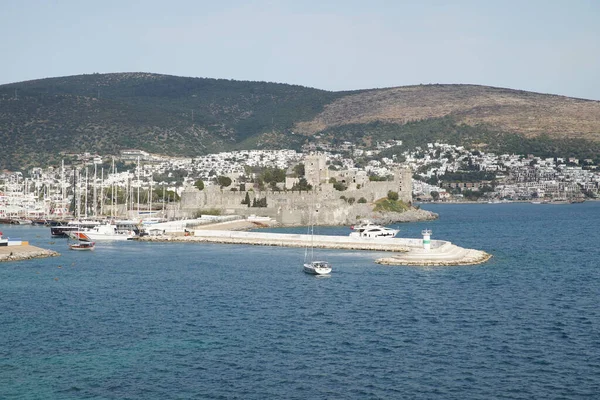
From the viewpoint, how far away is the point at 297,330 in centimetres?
2891

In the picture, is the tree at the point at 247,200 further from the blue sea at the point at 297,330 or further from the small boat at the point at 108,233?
the blue sea at the point at 297,330

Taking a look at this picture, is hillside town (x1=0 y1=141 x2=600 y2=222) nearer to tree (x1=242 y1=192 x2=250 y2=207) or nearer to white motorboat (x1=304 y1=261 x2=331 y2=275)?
tree (x1=242 y1=192 x2=250 y2=207)

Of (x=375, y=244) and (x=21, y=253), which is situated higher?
(x=375, y=244)

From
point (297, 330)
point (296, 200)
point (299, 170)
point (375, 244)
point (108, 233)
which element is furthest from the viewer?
point (299, 170)

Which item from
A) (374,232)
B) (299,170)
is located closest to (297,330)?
(374,232)

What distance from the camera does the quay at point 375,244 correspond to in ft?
154

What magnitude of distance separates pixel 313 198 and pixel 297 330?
175 ft

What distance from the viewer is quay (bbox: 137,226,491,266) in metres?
46.9

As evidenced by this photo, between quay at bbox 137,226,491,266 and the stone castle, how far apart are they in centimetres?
Result: 1178

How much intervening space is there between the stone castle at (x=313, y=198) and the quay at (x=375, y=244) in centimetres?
1178

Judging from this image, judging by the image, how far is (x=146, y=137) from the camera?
17162 centimetres

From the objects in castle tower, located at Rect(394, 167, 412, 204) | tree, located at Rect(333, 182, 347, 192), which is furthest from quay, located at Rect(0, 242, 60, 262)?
castle tower, located at Rect(394, 167, 412, 204)

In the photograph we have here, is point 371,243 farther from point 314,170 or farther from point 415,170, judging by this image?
point 415,170

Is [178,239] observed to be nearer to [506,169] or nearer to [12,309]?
[12,309]
